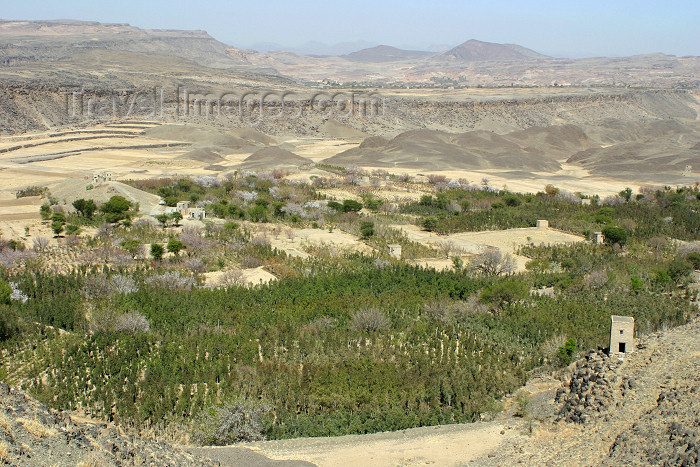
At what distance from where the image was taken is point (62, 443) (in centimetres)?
830

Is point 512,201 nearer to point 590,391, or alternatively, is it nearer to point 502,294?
point 502,294

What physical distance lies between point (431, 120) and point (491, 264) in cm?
6982

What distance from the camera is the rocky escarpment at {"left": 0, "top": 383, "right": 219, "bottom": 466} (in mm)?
7918

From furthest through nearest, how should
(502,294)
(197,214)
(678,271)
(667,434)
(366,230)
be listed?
1. (197,214)
2. (366,230)
3. (678,271)
4. (502,294)
5. (667,434)

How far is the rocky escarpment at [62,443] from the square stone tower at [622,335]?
8.31 meters

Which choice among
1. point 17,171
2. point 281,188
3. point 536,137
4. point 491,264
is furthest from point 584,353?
point 536,137

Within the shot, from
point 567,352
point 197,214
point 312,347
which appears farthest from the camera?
point 197,214

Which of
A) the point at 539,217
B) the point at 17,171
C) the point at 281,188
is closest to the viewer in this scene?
the point at 539,217

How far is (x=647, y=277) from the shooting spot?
21938 mm

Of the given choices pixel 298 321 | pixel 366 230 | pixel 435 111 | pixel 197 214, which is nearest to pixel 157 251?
pixel 197 214

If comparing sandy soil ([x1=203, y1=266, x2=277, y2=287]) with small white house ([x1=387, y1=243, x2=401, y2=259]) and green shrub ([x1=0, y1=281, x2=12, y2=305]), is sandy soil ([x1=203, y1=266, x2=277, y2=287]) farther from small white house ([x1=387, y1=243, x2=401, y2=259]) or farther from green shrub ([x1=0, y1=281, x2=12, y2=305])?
green shrub ([x1=0, y1=281, x2=12, y2=305])

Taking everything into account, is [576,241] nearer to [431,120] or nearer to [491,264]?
[491,264]

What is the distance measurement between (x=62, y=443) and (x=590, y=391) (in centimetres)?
820

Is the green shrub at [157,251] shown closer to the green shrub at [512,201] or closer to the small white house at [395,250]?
the small white house at [395,250]
